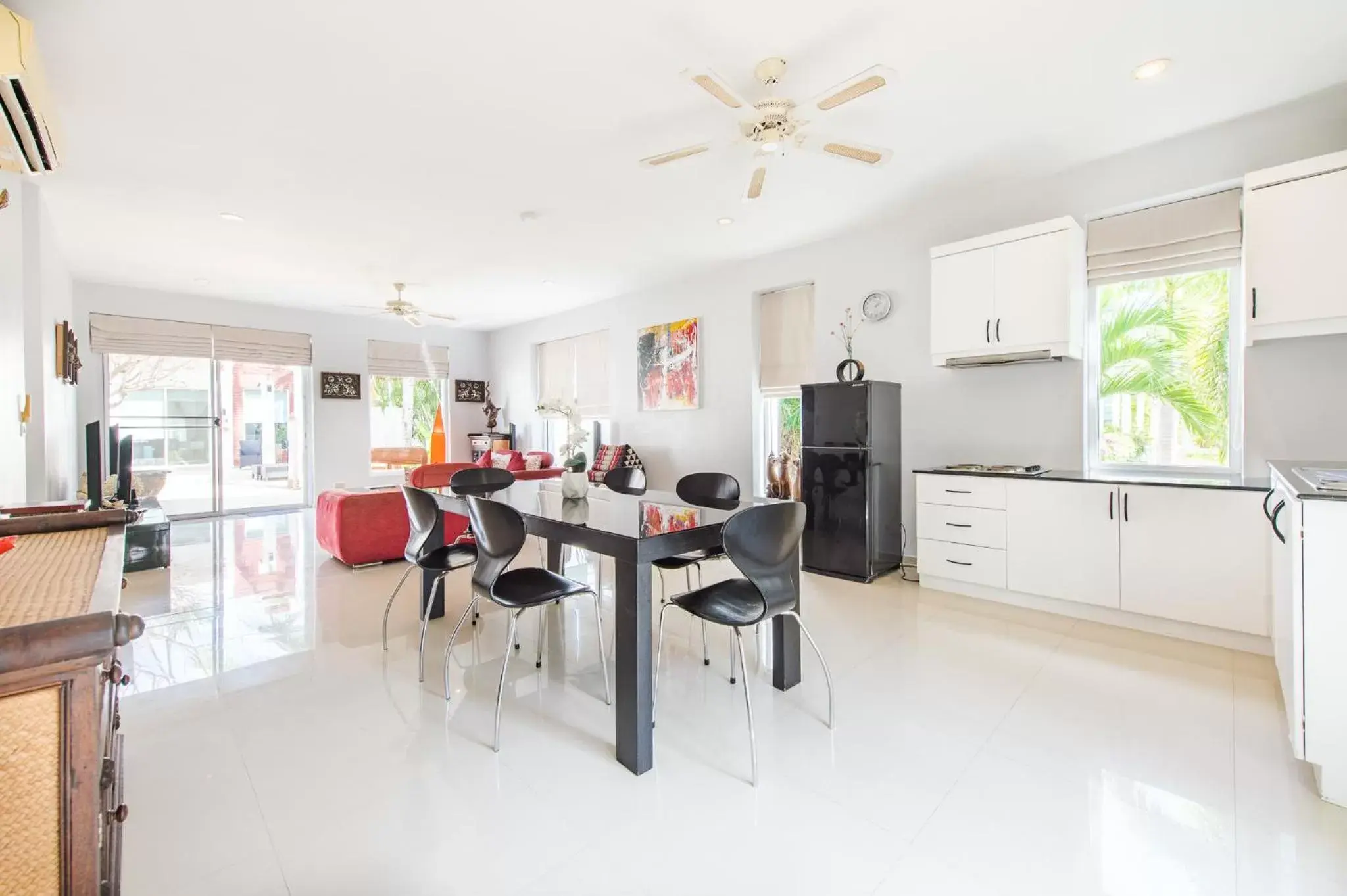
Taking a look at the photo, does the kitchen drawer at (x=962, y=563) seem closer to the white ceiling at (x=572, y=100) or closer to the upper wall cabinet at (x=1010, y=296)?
the upper wall cabinet at (x=1010, y=296)

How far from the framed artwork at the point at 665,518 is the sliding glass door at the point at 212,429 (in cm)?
690

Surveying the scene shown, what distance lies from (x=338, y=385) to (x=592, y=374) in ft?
11.6

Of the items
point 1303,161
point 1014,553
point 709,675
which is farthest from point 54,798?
point 1303,161

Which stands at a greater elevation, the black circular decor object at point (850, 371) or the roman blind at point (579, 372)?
the roman blind at point (579, 372)

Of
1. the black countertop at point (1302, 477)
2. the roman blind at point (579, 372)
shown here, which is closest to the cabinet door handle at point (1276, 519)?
the black countertop at point (1302, 477)

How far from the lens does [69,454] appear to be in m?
5.50

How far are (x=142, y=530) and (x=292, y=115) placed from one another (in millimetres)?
3477

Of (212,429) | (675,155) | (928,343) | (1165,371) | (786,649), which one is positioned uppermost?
(675,155)

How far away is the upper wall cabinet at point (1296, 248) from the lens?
2666 mm

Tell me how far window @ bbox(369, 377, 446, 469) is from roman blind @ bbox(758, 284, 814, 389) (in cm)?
571

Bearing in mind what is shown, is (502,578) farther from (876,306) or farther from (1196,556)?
(876,306)

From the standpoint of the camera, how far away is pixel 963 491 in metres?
3.77

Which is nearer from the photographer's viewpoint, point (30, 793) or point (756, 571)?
point (30, 793)

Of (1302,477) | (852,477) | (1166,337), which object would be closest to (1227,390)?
(1166,337)
